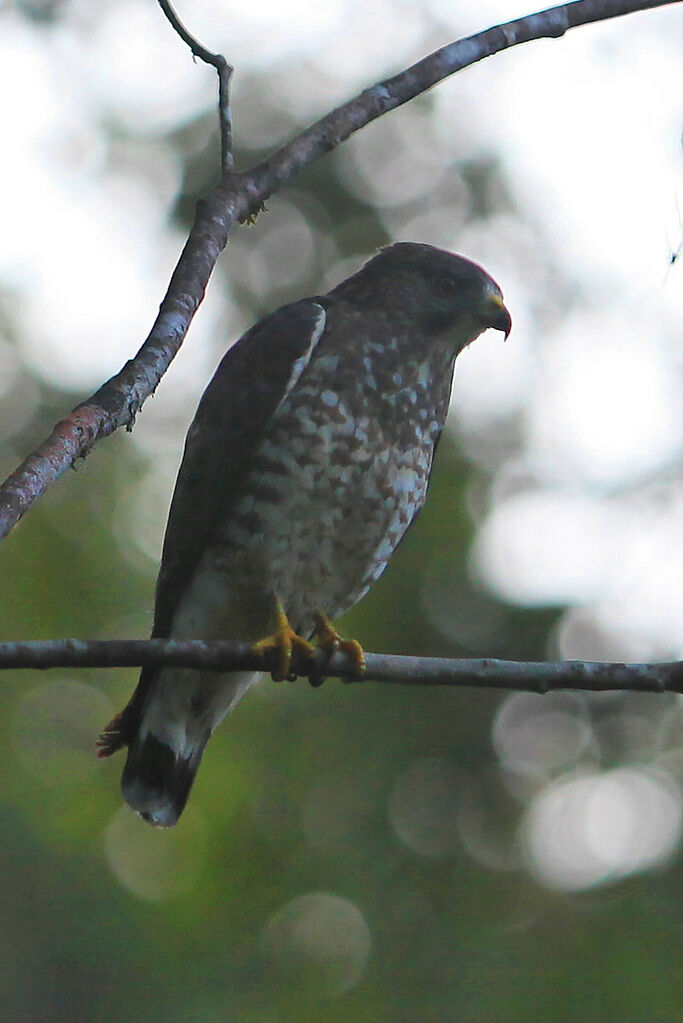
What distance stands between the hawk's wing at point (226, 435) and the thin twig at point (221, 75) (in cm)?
78

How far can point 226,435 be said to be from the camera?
13.3ft

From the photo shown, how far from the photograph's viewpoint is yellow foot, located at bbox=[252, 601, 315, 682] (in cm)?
354

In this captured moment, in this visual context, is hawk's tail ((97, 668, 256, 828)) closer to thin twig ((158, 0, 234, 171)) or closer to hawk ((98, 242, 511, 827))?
hawk ((98, 242, 511, 827))

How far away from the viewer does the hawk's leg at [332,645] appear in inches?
132

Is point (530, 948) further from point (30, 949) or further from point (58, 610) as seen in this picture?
point (58, 610)

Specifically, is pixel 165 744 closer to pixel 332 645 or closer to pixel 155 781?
pixel 155 781

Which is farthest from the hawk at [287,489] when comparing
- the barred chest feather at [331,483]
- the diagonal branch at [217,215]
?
the diagonal branch at [217,215]

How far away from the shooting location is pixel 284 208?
13117 millimetres

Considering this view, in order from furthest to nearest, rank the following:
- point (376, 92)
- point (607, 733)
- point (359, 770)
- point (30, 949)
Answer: point (607, 733) < point (359, 770) < point (30, 949) < point (376, 92)

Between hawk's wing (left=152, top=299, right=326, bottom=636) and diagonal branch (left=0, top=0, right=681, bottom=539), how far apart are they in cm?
67

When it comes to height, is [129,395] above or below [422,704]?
below

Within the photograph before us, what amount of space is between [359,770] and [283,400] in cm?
754

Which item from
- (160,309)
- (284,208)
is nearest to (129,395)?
(160,309)

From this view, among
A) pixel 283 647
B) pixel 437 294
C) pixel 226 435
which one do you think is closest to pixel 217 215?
pixel 226 435
